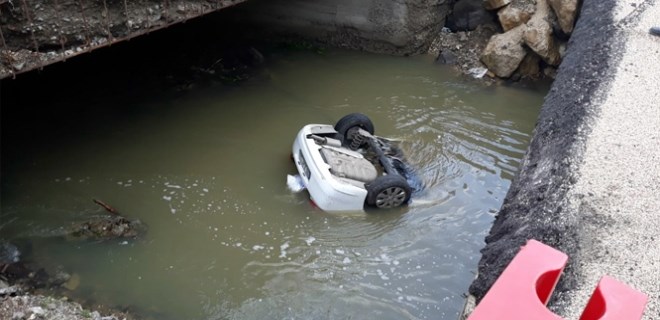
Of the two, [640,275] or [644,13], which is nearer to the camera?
[640,275]

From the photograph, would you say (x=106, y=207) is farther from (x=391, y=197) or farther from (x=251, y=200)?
(x=391, y=197)

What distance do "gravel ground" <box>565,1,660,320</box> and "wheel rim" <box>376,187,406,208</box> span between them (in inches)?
99.3

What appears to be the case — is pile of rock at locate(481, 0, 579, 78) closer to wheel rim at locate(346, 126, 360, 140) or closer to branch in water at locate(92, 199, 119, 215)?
wheel rim at locate(346, 126, 360, 140)

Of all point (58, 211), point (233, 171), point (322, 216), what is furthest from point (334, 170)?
point (58, 211)

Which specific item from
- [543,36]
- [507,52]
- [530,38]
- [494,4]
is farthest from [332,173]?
[494,4]

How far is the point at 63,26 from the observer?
6.19 metres

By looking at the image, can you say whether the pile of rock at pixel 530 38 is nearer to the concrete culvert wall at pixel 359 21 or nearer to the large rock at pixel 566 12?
the large rock at pixel 566 12

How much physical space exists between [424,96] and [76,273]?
6.73 meters

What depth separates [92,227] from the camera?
6.93 meters

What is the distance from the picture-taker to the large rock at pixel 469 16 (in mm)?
12336

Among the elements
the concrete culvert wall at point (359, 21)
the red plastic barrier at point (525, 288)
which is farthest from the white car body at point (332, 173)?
the concrete culvert wall at point (359, 21)

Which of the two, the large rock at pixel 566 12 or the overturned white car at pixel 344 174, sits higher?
the large rock at pixel 566 12

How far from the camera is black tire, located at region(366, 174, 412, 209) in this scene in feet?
23.8

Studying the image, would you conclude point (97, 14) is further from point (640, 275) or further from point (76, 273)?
point (640, 275)
